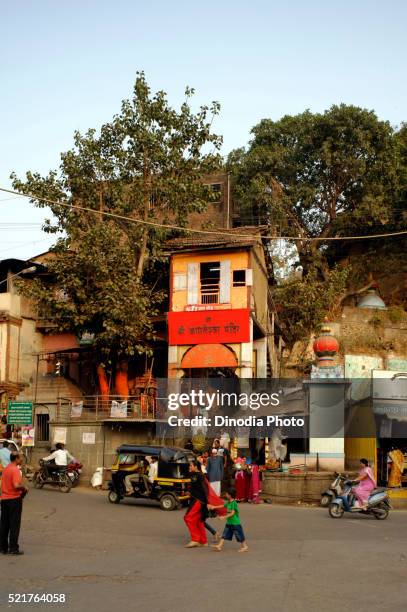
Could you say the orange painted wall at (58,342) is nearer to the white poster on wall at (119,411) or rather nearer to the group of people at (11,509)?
the white poster on wall at (119,411)

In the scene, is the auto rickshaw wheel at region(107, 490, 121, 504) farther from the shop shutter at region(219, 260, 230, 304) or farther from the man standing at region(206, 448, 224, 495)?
the shop shutter at region(219, 260, 230, 304)

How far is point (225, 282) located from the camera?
107ft

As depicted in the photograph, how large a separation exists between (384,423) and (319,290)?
14306mm

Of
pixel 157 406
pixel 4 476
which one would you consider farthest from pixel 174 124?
pixel 4 476

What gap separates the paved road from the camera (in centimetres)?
959

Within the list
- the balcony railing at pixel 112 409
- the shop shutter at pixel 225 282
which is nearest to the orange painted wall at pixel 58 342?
the balcony railing at pixel 112 409

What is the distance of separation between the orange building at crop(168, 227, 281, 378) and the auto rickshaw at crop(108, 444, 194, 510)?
29.9ft

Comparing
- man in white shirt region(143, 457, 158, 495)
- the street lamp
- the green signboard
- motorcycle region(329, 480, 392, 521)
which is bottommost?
motorcycle region(329, 480, 392, 521)

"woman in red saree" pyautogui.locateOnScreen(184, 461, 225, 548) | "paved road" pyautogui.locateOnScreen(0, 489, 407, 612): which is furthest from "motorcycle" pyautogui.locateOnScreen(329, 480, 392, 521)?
"woman in red saree" pyautogui.locateOnScreen(184, 461, 225, 548)

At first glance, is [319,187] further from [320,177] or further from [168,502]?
[168,502]

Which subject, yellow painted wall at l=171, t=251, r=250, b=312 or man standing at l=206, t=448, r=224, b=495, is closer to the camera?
man standing at l=206, t=448, r=224, b=495

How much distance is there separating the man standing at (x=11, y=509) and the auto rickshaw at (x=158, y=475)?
363 inches

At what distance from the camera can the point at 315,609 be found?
914 cm

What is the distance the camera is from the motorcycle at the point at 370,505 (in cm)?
1948
